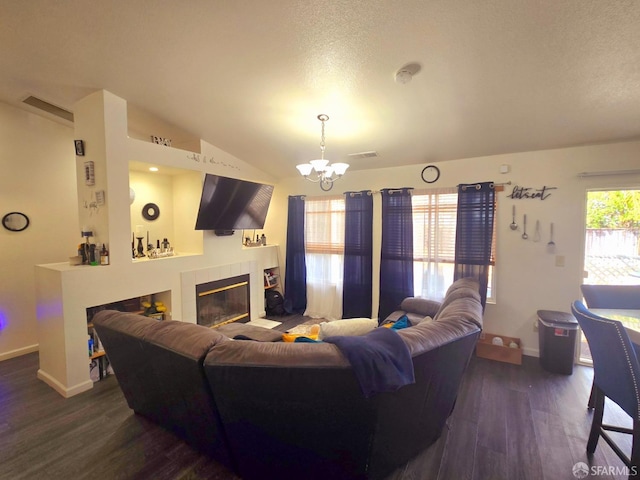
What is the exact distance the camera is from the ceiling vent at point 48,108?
2.79m

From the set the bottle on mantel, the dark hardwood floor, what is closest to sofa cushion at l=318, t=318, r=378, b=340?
the dark hardwood floor

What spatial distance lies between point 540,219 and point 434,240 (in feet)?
3.66

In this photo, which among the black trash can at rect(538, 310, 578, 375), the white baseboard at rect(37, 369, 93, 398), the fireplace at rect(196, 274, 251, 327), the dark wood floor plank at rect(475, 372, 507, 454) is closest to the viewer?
the dark wood floor plank at rect(475, 372, 507, 454)

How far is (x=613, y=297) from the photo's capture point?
7.44 feet

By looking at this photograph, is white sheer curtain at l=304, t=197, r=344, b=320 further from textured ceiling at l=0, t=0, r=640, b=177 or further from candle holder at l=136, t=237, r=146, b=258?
candle holder at l=136, t=237, r=146, b=258

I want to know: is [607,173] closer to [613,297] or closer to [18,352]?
[613,297]

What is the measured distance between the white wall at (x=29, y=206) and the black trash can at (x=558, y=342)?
220 inches

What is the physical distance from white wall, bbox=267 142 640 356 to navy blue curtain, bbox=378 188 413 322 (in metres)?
0.58

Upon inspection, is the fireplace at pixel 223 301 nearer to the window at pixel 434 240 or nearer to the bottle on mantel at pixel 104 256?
the bottle on mantel at pixel 104 256

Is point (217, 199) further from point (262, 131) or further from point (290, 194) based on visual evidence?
point (290, 194)

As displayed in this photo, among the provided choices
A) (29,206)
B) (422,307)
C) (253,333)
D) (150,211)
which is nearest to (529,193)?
(422,307)

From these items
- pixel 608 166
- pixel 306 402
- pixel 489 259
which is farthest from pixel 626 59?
pixel 306 402

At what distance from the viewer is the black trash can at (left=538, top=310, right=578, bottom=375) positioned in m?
2.71
